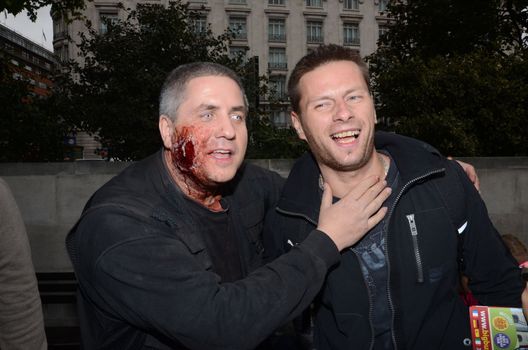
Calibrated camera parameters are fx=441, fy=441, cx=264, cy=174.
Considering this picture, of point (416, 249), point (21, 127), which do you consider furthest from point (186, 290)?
point (21, 127)

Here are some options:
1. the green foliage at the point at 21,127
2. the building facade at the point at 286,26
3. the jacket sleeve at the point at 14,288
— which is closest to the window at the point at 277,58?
the building facade at the point at 286,26

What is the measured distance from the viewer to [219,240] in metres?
2.32

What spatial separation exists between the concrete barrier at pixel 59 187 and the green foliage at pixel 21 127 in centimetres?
121

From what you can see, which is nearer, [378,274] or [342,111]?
[378,274]

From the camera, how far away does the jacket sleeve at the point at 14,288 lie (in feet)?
6.36

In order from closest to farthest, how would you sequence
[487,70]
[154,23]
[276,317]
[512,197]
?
[276,317] < [512,197] < [487,70] < [154,23]

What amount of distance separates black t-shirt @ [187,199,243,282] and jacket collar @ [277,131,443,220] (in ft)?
1.16

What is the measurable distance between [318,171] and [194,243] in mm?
1105

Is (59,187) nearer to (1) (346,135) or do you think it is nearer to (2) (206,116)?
(2) (206,116)

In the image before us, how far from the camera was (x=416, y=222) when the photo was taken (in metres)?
2.28

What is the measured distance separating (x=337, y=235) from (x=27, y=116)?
24.0 feet

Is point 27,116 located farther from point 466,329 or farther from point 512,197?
point 512,197

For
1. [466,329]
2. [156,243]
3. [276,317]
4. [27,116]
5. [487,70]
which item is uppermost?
[487,70]

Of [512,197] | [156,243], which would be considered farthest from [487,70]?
[156,243]
